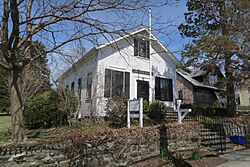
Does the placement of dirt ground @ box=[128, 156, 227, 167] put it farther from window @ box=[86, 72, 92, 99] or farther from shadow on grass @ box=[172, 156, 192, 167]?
window @ box=[86, 72, 92, 99]

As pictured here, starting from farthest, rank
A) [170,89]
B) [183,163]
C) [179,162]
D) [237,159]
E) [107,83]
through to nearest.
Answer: [170,89]
[107,83]
[237,159]
[179,162]
[183,163]

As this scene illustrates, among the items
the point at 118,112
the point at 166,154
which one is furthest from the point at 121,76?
the point at 166,154

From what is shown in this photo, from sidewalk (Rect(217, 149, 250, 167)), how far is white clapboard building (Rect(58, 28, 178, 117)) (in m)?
6.03

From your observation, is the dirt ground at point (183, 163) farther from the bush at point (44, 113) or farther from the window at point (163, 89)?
the window at point (163, 89)

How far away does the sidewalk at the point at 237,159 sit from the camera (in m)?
7.36

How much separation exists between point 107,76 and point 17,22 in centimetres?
737

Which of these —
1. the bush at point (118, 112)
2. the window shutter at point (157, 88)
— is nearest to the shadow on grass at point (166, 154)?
the bush at point (118, 112)

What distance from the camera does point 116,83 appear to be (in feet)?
44.2

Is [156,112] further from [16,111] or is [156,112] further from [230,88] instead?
[16,111]

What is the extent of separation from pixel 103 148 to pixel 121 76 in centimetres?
758

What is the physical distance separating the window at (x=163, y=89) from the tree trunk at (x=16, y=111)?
35.1 ft

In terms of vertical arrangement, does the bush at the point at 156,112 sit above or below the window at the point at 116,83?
below

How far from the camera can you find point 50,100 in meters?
11.6

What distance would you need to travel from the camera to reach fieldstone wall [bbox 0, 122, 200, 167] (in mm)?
5434
